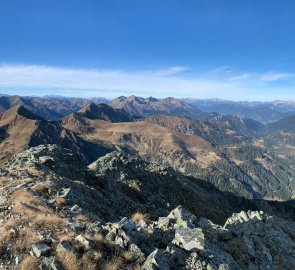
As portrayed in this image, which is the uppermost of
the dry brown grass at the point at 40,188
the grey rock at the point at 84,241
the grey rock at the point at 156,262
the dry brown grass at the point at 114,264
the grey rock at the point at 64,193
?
the grey rock at the point at 84,241

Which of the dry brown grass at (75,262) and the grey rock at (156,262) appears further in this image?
the grey rock at (156,262)

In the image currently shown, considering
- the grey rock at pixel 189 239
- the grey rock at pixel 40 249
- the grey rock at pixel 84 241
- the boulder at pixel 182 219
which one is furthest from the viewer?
the boulder at pixel 182 219

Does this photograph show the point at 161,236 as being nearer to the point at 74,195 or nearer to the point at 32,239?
the point at 32,239

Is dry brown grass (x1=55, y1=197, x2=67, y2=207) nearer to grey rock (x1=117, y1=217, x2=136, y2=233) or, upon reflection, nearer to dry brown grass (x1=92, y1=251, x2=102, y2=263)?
grey rock (x1=117, y1=217, x2=136, y2=233)

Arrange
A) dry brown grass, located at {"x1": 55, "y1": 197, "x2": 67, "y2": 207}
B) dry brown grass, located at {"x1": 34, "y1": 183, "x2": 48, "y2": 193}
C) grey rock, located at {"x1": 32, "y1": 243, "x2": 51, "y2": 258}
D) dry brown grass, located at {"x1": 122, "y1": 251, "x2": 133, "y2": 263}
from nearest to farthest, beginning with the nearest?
grey rock, located at {"x1": 32, "y1": 243, "x2": 51, "y2": 258}
dry brown grass, located at {"x1": 122, "y1": 251, "x2": 133, "y2": 263}
dry brown grass, located at {"x1": 55, "y1": 197, "x2": 67, "y2": 207}
dry brown grass, located at {"x1": 34, "y1": 183, "x2": 48, "y2": 193}

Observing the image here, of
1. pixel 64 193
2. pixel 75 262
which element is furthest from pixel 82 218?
pixel 64 193

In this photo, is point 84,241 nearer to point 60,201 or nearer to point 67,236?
point 67,236

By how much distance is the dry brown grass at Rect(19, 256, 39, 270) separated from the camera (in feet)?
70.1

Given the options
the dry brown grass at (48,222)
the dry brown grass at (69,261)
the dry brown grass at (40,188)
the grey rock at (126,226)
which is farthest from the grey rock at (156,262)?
the dry brown grass at (40,188)

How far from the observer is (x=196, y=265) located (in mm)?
24609

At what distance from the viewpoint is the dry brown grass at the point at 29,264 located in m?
21.4

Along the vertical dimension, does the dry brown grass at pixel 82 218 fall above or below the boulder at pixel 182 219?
above

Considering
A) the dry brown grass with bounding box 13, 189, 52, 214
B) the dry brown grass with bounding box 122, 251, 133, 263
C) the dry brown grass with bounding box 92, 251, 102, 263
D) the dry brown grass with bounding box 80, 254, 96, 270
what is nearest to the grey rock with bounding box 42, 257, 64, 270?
the dry brown grass with bounding box 80, 254, 96, 270

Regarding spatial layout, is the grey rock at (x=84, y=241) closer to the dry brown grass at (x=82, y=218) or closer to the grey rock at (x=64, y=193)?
the dry brown grass at (x=82, y=218)
